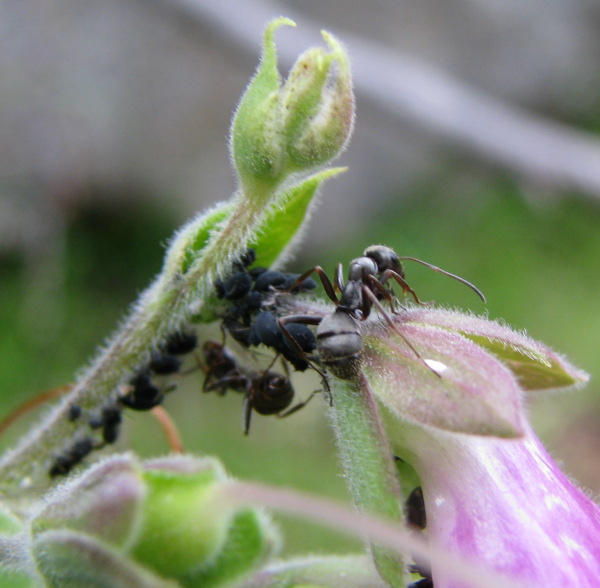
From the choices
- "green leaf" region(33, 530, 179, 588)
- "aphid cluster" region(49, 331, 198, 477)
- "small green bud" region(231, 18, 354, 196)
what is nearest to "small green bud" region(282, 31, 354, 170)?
"small green bud" region(231, 18, 354, 196)

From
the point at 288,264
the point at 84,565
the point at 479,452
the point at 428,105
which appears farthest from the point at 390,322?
the point at 288,264

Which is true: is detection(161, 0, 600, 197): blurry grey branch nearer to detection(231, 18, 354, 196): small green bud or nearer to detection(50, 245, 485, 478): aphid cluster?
detection(50, 245, 485, 478): aphid cluster

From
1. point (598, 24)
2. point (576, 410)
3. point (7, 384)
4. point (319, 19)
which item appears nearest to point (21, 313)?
point (7, 384)

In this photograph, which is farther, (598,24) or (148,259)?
(598,24)

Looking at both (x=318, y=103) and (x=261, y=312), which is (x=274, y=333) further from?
(x=318, y=103)

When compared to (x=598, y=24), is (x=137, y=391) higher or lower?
lower

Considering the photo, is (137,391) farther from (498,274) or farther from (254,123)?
(498,274)

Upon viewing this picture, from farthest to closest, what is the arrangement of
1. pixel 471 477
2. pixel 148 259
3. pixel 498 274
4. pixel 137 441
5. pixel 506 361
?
1. pixel 498 274
2. pixel 148 259
3. pixel 137 441
4. pixel 506 361
5. pixel 471 477
